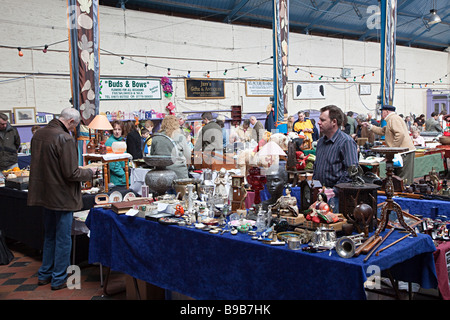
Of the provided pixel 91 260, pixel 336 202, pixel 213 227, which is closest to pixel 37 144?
pixel 91 260

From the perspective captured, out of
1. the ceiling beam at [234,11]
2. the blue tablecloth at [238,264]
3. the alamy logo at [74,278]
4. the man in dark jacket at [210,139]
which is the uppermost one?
the ceiling beam at [234,11]

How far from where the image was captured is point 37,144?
3.53m

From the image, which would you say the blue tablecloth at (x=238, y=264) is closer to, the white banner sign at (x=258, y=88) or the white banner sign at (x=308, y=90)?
the white banner sign at (x=258, y=88)

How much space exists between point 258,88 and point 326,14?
448 centimetres

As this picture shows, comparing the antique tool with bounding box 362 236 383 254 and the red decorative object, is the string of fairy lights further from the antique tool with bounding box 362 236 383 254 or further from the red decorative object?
the antique tool with bounding box 362 236 383 254

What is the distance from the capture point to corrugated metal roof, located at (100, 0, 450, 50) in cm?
1261

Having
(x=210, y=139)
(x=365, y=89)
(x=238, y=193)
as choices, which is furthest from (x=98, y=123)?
(x=365, y=89)

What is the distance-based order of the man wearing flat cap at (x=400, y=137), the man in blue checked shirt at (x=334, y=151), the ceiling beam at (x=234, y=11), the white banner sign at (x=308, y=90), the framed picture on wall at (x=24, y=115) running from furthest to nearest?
the white banner sign at (x=308, y=90)
the ceiling beam at (x=234, y=11)
the framed picture on wall at (x=24, y=115)
the man wearing flat cap at (x=400, y=137)
the man in blue checked shirt at (x=334, y=151)

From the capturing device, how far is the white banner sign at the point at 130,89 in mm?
10836

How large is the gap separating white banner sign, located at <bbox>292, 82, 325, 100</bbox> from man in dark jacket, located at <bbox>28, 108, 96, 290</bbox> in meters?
13.1

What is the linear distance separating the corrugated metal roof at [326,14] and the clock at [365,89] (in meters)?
2.10

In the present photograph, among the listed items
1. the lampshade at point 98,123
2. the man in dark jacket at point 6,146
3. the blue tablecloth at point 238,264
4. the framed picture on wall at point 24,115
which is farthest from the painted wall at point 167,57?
the blue tablecloth at point 238,264

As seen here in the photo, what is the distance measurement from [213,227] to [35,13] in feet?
30.8
